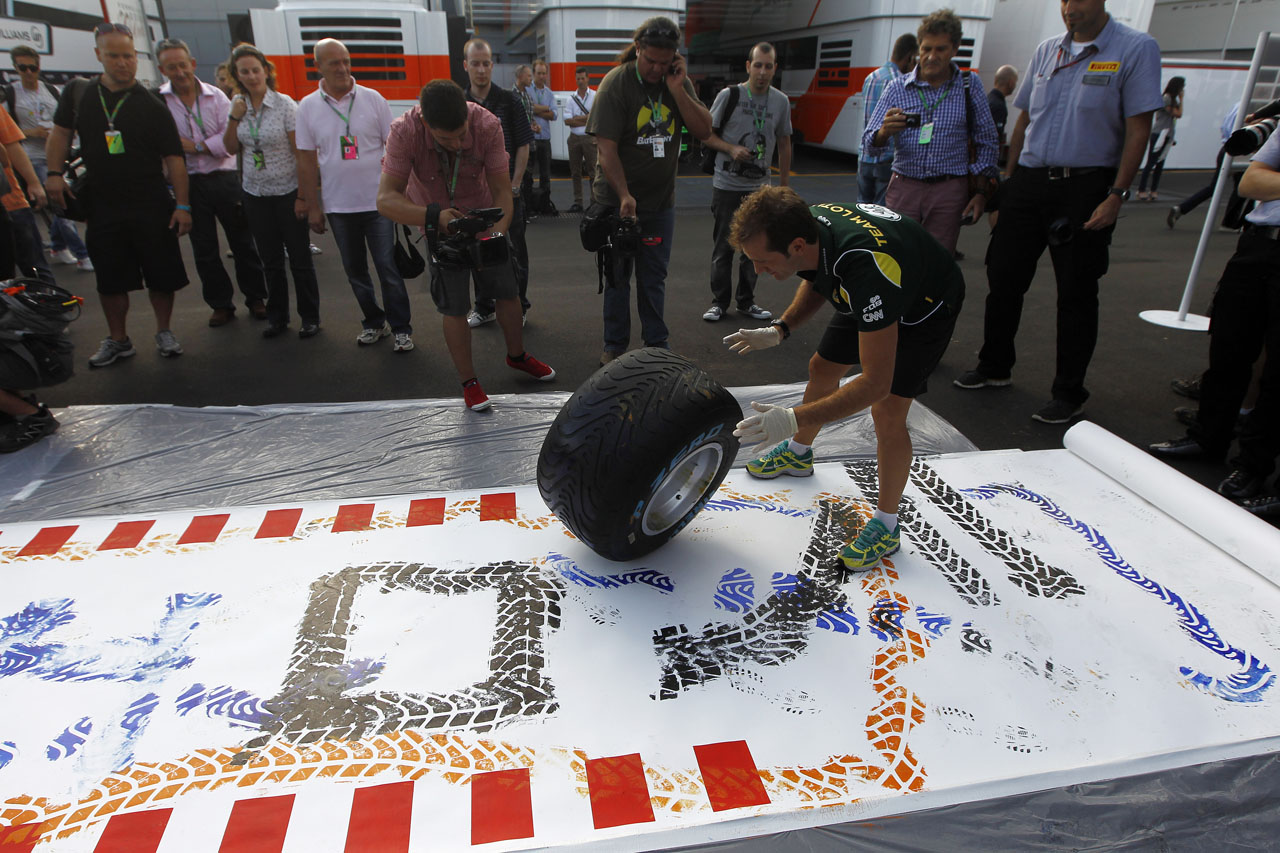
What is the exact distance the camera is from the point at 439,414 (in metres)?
3.66

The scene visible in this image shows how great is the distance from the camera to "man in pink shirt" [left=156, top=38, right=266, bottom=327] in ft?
15.5

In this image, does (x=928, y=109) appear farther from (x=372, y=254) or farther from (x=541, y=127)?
(x=541, y=127)

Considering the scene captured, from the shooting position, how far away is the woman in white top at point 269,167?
4441 mm

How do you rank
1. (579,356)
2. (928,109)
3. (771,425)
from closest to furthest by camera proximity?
1. (771,425)
2. (928,109)
3. (579,356)

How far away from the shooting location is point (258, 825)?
1566mm

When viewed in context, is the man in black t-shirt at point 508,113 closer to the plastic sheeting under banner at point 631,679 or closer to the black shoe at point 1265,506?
the plastic sheeting under banner at point 631,679

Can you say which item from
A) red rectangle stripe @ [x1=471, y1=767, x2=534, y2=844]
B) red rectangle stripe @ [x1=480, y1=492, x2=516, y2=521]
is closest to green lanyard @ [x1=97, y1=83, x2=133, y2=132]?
red rectangle stripe @ [x1=480, y1=492, x2=516, y2=521]

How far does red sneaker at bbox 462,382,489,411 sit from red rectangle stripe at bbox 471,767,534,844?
2.24m

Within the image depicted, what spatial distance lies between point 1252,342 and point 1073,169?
112 centimetres

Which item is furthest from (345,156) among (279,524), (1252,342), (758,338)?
(1252,342)

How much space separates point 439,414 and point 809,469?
186 cm

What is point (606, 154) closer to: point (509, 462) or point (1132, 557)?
point (509, 462)

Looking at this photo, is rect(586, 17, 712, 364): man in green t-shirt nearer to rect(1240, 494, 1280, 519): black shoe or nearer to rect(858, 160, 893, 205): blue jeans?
rect(858, 160, 893, 205): blue jeans

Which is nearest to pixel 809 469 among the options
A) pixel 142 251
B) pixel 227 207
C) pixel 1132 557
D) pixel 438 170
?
pixel 1132 557
